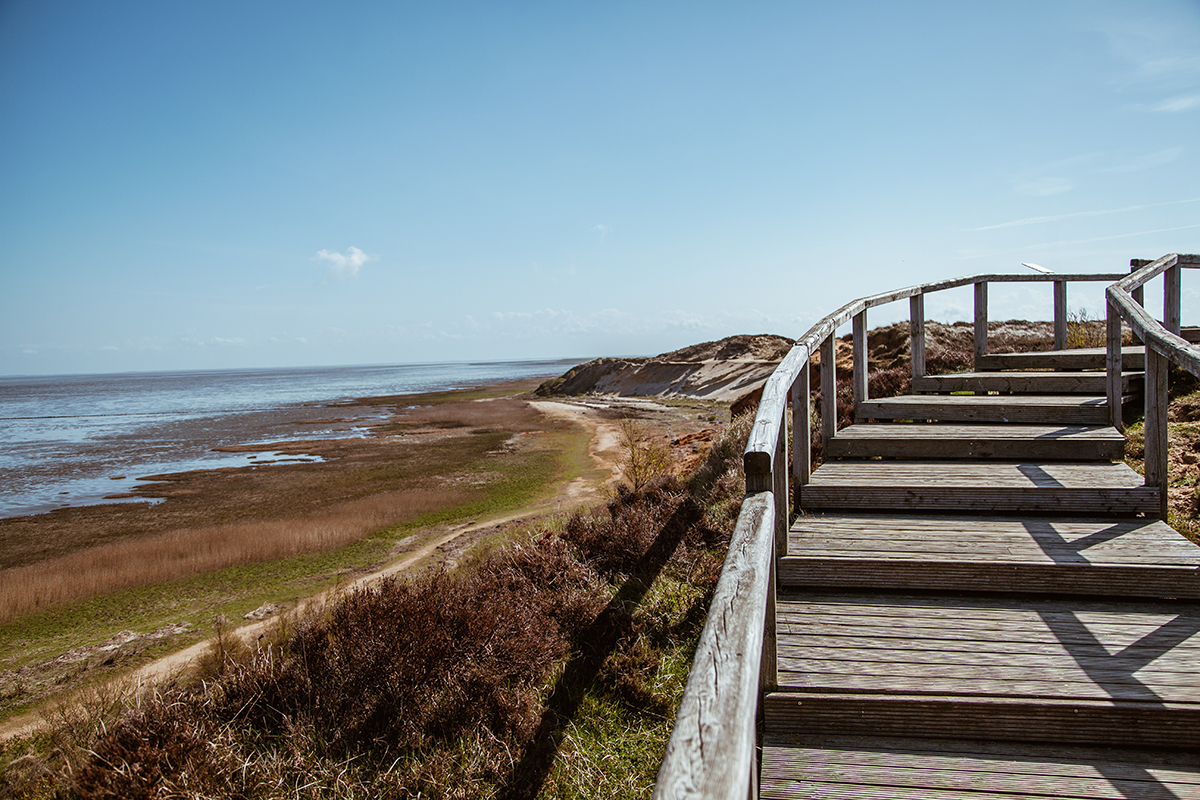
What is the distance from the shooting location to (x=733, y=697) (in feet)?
3.86

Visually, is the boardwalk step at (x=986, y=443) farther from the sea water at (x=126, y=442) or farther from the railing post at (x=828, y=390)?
the sea water at (x=126, y=442)

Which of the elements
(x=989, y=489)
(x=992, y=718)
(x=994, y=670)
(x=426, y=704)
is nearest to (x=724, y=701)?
(x=992, y=718)

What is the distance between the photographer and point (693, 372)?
34.9 metres

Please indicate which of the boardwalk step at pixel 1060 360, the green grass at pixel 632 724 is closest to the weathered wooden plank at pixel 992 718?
the green grass at pixel 632 724

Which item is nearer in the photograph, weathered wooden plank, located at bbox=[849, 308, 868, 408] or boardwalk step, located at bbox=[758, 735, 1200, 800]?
boardwalk step, located at bbox=[758, 735, 1200, 800]

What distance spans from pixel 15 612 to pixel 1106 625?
40.3 feet

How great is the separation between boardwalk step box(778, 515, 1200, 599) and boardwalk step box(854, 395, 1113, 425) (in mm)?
1622

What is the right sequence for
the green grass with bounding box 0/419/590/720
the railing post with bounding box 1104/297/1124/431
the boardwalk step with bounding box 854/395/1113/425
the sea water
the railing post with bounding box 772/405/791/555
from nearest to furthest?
the railing post with bounding box 772/405/791/555
the railing post with bounding box 1104/297/1124/431
the boardwalk step with bounding box 854/395/1113/425
the green grass with bounding box 0/419/590/720
the sea water

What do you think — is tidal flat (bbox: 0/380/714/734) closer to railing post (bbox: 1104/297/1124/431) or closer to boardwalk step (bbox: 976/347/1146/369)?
boardwalk step (bbox: 976/347/1146/369)

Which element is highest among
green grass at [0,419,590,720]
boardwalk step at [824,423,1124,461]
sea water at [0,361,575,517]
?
boardwalk step at [824,423,1124,461]

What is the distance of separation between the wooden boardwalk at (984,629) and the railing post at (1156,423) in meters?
0.06

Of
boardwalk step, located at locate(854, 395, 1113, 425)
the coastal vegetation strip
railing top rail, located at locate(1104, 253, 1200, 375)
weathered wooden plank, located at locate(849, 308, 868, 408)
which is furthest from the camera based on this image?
the coastal vegetation strip

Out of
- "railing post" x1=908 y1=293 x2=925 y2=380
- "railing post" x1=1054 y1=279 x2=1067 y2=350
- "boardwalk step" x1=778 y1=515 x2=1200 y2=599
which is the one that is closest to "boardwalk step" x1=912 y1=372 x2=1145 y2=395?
"railing post" x1=908 y1=293 x2=925 y2=380

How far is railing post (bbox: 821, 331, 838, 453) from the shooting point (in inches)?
185
